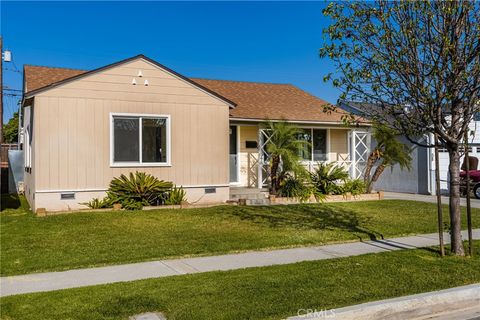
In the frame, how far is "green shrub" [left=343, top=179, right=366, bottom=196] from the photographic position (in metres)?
15.5

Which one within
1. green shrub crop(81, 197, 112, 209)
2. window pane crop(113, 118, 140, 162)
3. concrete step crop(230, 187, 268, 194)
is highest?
window pane crop(113, 118, 140, 162)

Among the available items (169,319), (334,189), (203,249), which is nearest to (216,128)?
(334,189)

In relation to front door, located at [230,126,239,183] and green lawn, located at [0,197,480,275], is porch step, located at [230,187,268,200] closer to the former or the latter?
green lawn, located at [0,197,480,275]

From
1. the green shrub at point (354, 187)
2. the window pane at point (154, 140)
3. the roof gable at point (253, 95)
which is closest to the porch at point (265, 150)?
the roof gable at point (253, 95)

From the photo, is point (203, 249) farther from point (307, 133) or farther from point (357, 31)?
point (307, 133)

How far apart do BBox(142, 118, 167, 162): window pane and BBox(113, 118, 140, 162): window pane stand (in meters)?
0.24

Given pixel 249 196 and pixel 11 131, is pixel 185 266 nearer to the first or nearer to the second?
pixel 249 196

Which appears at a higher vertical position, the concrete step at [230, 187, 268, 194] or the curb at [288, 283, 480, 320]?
the concrete step at [230, 187, 268, 194]

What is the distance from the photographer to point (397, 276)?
601cm

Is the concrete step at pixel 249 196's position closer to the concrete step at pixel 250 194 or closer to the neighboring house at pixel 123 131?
the concrete step at pixel 250 194

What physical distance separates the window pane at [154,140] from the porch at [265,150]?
351 cm

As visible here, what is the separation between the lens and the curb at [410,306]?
15.1 feet

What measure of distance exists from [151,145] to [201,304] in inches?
349

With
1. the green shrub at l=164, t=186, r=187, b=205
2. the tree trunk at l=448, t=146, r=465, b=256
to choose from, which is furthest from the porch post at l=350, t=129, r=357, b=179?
the tree trunk at l=448, t=146, r=465, b=256
